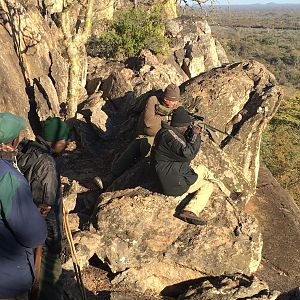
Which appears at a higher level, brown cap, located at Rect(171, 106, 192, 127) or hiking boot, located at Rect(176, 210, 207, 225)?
brown cap, located at Rect(171, 106, 192, 127)

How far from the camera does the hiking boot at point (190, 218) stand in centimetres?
607

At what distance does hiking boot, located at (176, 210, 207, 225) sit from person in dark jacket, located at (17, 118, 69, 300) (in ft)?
6.95

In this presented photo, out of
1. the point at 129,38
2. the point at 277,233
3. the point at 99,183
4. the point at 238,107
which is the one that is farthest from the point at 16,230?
the point at 129,38

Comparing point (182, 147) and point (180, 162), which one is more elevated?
→ point (182, 147)

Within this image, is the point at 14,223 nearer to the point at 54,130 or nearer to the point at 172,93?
the point at 54,130

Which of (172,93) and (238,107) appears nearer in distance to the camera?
(172,93)

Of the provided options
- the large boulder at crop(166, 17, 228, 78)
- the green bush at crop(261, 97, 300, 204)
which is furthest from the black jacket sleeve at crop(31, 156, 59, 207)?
the green bush at crop(261, 97, 300, 204)

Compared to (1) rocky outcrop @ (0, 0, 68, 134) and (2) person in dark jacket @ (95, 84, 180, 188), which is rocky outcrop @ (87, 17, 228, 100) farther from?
(2) person in dark jacket @ (95, 84, 180, 188)

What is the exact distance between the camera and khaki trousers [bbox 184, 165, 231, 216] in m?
6.30

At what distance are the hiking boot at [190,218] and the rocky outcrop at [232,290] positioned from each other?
0.87 meters

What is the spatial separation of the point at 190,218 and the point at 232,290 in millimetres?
1244

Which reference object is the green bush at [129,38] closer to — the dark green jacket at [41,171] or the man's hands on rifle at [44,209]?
the dark green jacket at [41,171]

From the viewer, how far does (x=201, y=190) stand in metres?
6.50

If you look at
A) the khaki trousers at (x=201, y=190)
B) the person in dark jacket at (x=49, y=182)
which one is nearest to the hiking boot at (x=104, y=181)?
the khaki trousers at (x=201, y=190)
